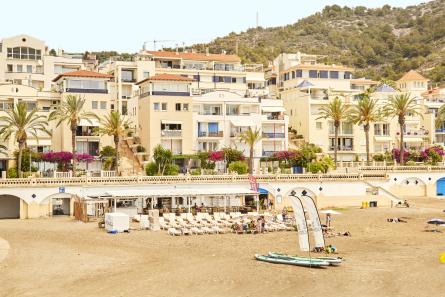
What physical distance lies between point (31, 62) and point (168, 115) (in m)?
30.2

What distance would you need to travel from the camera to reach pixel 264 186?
68.8m

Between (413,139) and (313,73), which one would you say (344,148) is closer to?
(413,139)

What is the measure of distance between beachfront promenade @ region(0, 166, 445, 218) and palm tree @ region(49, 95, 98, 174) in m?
4.23

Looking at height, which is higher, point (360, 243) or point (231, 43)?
point (231, 43)

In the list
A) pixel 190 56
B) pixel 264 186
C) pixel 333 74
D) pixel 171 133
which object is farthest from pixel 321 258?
pixel 333 74

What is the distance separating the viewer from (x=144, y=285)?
3294cm

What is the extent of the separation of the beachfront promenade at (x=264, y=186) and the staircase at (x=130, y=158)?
1184 centimetres

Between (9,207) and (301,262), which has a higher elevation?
(9,207)

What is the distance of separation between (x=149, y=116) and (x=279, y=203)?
66.4 feet

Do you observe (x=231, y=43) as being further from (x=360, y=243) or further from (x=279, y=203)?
(x=360, y=243)

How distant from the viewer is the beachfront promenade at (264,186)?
6131 centimetres

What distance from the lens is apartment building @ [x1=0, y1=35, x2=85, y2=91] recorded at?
100 m

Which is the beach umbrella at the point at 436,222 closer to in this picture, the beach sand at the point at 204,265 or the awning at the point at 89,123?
the beach sand at the point at 204,265

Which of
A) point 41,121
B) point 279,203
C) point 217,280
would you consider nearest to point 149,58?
point 41,121
